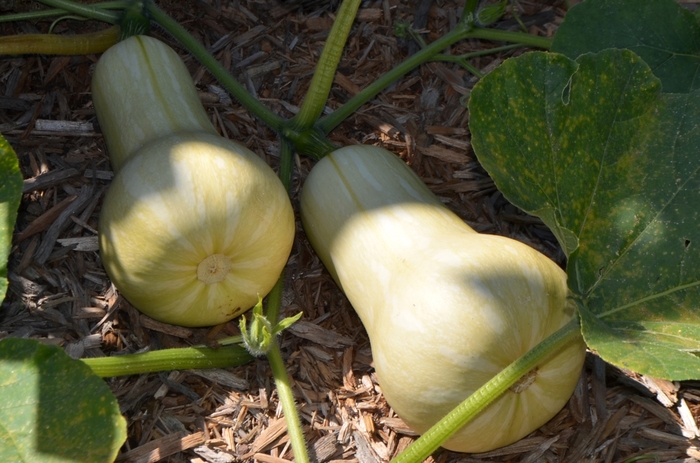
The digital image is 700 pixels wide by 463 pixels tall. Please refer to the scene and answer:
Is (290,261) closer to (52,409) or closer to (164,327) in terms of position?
(164,327)

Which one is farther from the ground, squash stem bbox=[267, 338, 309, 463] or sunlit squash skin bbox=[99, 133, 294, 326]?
sunlit squash skin bbox=[99, 133, 294, 326]

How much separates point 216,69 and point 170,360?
0.88 meters

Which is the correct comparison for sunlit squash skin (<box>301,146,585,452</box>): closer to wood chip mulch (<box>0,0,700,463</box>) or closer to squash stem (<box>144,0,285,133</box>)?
wood chip mulch (<box>0,0,700,463</box>)

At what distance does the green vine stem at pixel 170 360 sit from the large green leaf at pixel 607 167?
2.65 ft

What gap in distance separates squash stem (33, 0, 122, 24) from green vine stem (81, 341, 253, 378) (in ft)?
3.36

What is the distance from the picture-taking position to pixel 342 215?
6.52ft

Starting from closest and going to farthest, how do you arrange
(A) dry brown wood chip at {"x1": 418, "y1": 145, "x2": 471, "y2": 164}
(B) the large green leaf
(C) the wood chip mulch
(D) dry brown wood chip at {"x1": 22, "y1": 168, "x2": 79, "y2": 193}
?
1. (B) the large green leaf
2. (C) the wood chip mulch
3. (D) dry brown wood chip at {"x1": 22, "y1": 168, "x2": 79, "y2": 193}
4. (A) dry brown wood chip at {"x1": 418, "y1": 145, "x2": 471, "y2": 164}

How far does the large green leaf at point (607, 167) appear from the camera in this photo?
1.62m

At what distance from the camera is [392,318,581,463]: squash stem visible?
1.52 meters

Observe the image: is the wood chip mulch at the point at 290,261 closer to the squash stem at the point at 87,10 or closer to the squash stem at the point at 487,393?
the squash stem at the point at 87,10

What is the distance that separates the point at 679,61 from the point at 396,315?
0.98m

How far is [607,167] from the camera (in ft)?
5.43

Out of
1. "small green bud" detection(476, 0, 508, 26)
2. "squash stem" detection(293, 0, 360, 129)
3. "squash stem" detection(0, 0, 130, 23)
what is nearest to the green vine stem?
"squash stem" detection(293, 0, 360, 129)

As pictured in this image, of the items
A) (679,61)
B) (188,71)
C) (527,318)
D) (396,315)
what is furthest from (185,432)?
(679,61)
